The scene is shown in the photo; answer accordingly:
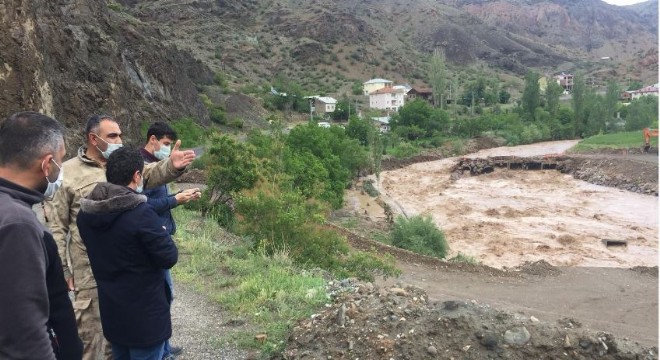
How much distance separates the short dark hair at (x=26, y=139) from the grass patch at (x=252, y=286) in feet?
10.7

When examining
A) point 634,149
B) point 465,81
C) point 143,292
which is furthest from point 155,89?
point 465,81

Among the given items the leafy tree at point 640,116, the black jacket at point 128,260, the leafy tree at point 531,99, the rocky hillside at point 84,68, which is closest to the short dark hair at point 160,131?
the black jacket at point 128,260

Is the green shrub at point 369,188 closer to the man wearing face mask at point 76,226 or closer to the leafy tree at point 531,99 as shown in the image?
the man wearing face mask at point 76,226

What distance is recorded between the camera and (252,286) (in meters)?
6.56

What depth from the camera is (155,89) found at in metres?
33.8

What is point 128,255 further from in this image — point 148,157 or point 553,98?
point 553,98

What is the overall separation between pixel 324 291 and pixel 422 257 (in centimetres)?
959

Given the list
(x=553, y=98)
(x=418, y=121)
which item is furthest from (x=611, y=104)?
(x=418, y=121)

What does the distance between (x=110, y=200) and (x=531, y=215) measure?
90.9 ft

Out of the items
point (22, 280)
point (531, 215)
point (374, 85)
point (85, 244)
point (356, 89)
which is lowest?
point (531, 215)

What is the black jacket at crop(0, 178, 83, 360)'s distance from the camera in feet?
7.05

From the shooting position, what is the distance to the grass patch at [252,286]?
18.1 feet

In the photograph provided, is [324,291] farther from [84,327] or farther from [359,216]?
[359,216]

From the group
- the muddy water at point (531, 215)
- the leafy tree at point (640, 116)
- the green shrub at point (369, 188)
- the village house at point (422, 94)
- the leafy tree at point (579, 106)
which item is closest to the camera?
the muddy water at point (531, 215)
